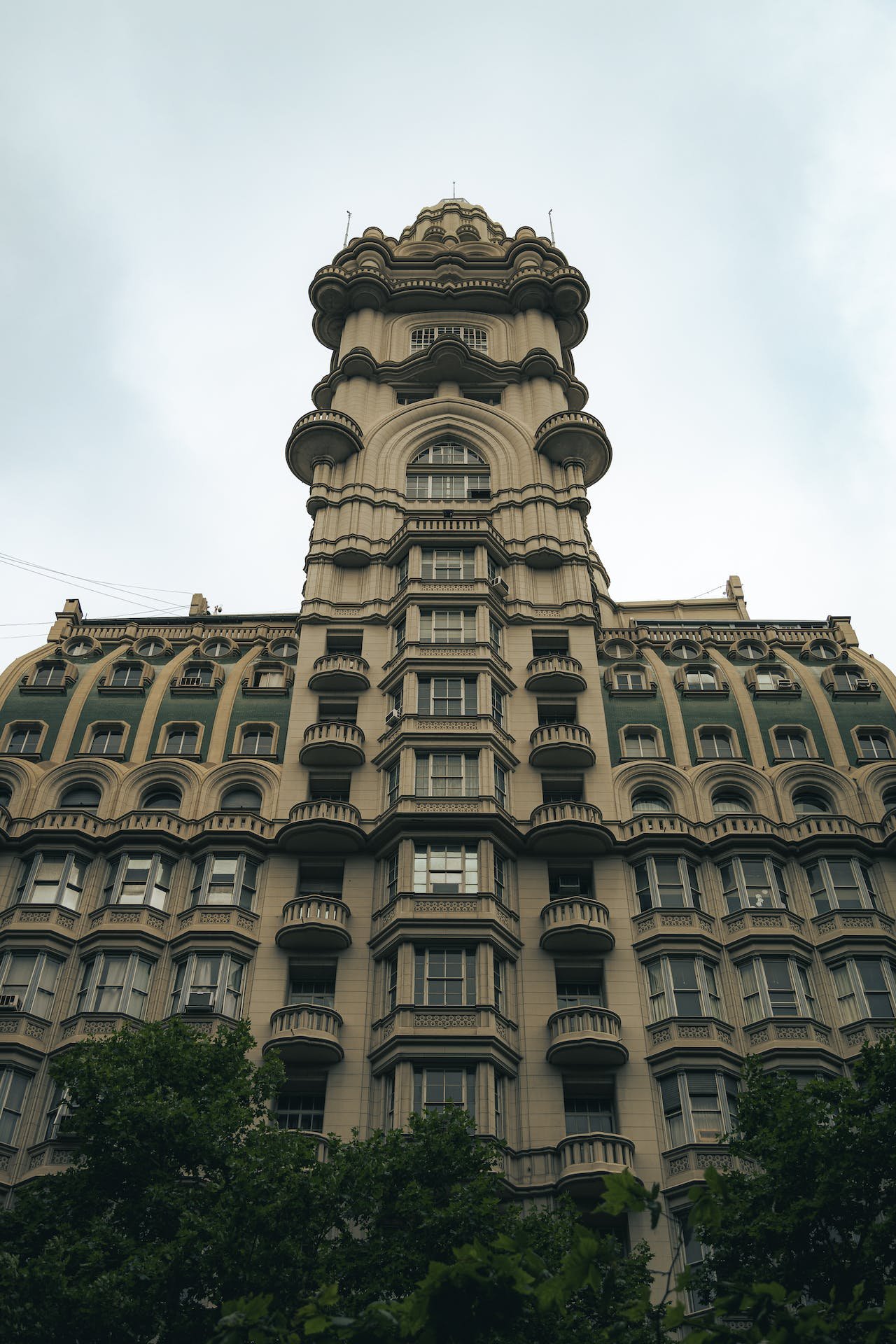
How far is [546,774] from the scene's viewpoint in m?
52.1

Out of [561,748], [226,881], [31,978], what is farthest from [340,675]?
[31,978]

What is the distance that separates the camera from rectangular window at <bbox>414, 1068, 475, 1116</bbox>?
1597 inches

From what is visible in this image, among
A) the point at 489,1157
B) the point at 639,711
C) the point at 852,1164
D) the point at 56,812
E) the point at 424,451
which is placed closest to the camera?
the point at 852,1164

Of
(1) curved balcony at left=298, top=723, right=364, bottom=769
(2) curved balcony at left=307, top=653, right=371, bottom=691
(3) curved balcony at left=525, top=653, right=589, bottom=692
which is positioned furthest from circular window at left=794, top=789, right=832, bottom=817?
(2) curved balcony at left=307, top=653, right=371, bottom=691

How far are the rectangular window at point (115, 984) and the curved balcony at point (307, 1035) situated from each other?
16.0ft

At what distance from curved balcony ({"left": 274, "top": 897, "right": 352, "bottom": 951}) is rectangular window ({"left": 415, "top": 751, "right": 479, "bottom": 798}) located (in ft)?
18.7

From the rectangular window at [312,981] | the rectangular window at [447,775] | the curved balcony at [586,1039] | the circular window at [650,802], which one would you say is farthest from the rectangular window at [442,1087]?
the circular window at [650,802]

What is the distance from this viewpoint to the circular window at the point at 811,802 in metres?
51.8

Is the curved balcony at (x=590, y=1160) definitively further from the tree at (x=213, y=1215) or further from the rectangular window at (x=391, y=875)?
the rectangular window at (x=391, y=875)

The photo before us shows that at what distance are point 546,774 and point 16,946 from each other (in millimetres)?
21063

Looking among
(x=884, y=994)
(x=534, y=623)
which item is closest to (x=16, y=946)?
(x=534, y=623)

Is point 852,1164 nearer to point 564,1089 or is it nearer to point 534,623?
point 564,1089

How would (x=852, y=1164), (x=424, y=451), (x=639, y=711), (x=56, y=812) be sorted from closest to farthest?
(x=852, y=1164) → (x=56, y=812) → (x=639, y=711) → (x=424, y=451)

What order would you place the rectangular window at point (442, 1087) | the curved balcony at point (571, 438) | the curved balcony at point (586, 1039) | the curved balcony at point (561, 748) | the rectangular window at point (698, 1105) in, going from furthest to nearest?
the curved balcony at point (571, 438)
the curved balcony at point (561, 748)
the curved balcony at point (586, 1039)
the rectangular window at point (442, 1087)
the rectangular window at point (698, 1105)
